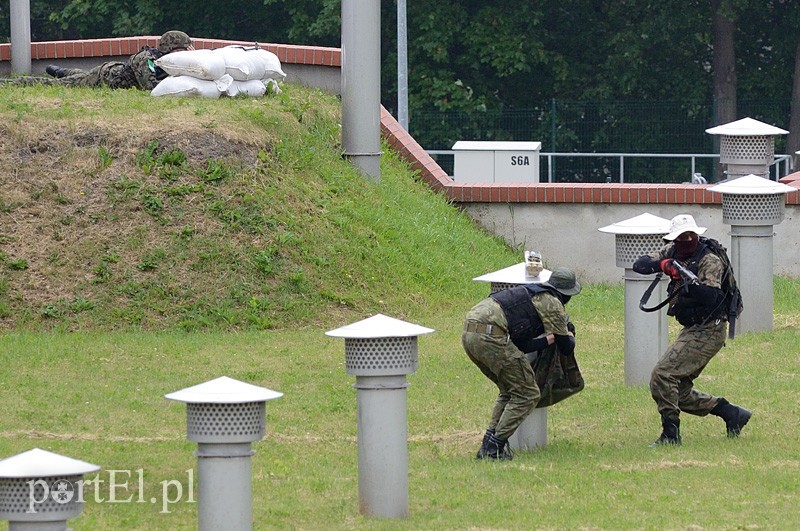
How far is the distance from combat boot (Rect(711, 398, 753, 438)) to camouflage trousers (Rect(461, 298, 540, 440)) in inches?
55.6

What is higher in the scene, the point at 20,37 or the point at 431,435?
the point at 20,37

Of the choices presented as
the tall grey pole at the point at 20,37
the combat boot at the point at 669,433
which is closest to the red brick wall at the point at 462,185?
the tall grey pole at the point at 20,37

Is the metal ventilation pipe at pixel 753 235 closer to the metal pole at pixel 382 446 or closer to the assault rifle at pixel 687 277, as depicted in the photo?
the assault rifle at pixel 687 277

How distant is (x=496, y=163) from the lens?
21359mm

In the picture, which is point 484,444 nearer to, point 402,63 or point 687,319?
point 687,319

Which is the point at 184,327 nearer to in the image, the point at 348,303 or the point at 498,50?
the point at 348,303

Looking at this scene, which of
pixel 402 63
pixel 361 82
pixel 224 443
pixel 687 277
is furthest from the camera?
pixel 402 63

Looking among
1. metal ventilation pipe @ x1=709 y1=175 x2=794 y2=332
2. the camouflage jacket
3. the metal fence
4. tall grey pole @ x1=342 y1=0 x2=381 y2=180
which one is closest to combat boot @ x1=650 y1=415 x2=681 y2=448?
the camouflage jacket

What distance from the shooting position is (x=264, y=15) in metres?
34.6

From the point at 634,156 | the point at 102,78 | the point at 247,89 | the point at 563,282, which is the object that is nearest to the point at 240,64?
the point at 247,89

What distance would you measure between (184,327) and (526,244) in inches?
209

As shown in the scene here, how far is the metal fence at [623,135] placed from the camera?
29484mm

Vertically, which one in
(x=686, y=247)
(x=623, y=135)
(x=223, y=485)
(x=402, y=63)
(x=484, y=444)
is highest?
(x=402, y=63)

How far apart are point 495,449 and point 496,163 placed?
12.5 m
